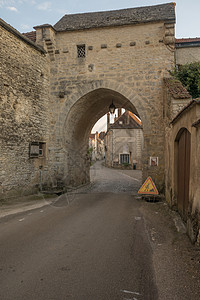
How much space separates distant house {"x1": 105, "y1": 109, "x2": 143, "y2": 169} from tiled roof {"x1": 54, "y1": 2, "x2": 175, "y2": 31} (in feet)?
64.2

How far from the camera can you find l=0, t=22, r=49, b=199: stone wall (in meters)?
7.68

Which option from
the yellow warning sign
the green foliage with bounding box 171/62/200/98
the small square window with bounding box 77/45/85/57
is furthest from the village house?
the yellow warning sign

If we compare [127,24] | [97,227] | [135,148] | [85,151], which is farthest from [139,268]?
[135,148]

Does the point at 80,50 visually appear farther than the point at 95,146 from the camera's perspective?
No

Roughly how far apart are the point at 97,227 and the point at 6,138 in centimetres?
470

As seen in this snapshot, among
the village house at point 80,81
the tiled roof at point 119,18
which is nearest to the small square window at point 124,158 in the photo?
the village house at point 80,81

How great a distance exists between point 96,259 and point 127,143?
27297mm

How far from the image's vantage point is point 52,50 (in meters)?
10.5

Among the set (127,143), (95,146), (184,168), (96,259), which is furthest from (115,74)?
(95,146)

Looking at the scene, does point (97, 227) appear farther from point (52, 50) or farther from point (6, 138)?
point (52, 50)

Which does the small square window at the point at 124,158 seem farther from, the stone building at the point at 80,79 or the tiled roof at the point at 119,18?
the tiled roof at the point at 119,18

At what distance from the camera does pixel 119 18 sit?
10531 millimetres

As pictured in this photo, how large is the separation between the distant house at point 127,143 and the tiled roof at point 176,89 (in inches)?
806

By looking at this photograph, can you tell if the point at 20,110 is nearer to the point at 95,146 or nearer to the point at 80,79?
the point at 80,79
